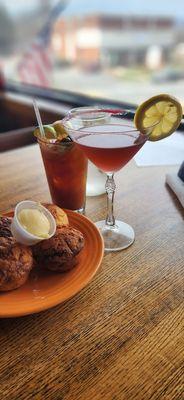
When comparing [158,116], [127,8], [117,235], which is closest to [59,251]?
[117,235]

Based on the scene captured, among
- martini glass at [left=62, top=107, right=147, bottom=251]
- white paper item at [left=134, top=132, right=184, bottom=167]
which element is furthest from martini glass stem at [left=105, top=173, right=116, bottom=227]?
white paper item at [left=134, top=132, right=184, bottom=167]

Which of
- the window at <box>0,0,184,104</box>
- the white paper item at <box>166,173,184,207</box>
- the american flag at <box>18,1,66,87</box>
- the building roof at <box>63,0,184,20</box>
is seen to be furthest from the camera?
the american flag at <box>18,1,66,87</box>

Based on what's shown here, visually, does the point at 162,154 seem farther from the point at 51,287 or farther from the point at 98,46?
the point at 98,46

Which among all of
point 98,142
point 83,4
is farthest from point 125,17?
point 98,142

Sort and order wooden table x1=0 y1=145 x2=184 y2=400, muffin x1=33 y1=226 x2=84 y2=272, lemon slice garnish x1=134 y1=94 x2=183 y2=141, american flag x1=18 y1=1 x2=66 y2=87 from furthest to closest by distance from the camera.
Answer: american flag x1=18 y1=1 x2=66 y2=87, lemon slice garnish x1=134 y1=94 x2=183 y2=141, muffin x1=33 y1=226 x2=84 y2=272, wooden table x1=0 y1=145 x2=184 y2=400

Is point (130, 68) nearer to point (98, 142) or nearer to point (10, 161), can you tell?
point (10, 161)

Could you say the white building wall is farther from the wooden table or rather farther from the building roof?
the wooden table
